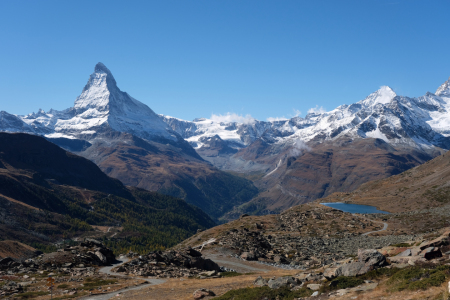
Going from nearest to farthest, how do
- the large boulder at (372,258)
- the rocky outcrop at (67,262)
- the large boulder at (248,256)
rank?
the large boulder at (372,258), the rocky outcrop at (67,262), the large boulder at (248,256)

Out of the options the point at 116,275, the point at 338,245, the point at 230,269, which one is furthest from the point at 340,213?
the point at 116,275

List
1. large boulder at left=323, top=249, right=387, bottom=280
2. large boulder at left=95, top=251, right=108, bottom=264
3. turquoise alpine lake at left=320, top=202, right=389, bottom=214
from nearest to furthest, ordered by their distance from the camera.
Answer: large boulder at left=323, top=249, right=387, bottom=280 → large boulder at left=95, top=251, right=108, bottom=264 → turquoise alpine lake at left=320, top=202, right=389, bottom=214

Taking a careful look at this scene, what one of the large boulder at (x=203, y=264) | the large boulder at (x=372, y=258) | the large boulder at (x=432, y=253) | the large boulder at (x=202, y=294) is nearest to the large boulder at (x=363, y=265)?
the large boulder at (x=372, y=258)

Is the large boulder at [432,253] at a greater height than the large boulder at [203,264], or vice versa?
the large boulder at [432,253]

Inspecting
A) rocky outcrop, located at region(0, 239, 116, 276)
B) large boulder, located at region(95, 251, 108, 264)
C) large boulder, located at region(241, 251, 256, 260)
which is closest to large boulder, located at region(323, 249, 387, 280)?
large boulder, located at region(241, 251, 256, 260)

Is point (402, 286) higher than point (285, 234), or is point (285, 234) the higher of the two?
point (402, 286)

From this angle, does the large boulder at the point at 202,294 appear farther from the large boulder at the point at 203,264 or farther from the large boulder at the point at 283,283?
the large boulder at the point at 203,264

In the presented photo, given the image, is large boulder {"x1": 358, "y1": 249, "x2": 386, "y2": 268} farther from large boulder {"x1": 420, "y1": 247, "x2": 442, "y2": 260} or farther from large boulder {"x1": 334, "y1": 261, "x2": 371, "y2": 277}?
large boulder {"x1": 420, "y1": 247, "x2": 442, "y2": 260}

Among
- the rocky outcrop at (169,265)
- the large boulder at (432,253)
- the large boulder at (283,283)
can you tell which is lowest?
the rocky outcrop at (169,265)

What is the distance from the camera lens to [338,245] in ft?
285

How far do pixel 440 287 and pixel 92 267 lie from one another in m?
59.1

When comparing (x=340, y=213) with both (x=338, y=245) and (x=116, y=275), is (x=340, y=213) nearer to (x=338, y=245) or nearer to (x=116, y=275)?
(x=338, y=245)

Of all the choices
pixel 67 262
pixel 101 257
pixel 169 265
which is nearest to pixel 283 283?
pixel 169 265

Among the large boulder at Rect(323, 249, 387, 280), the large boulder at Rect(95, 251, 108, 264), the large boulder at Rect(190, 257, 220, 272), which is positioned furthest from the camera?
the large boulder at Rect(95, 251, 108, 264)
